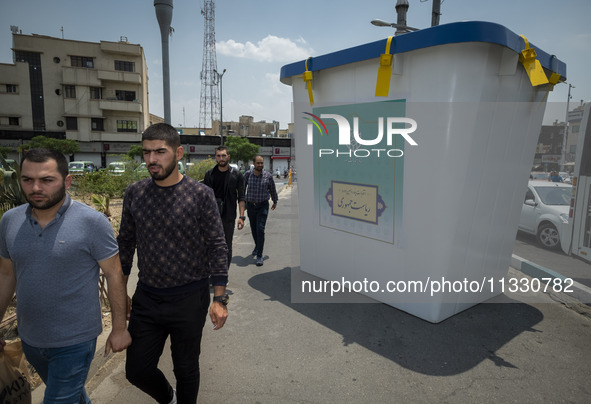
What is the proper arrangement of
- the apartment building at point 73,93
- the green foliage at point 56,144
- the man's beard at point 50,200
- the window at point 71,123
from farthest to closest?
the window at point 71,123 → the apartment building at point 73,93 → the green foliage at point 56,144 → the man's beard at point 50,200

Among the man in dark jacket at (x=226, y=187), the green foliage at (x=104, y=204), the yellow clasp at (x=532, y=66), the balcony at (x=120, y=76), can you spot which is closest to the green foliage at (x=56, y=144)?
the balcony at (x=120, y=76)

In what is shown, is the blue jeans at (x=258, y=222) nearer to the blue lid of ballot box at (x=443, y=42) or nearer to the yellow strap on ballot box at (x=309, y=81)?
the yellow strap on ballot box at (x=309, y=81)

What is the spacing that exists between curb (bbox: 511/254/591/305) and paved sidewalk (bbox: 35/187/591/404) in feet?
1.15

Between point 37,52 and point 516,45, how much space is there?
52978 mm

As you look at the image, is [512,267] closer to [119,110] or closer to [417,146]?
[417,146]

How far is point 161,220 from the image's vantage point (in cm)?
230

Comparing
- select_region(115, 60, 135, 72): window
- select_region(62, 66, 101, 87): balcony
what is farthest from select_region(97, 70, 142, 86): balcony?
select_region(115, 60, 135, 72): window

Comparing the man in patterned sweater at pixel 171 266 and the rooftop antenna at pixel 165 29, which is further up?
the rooftop antenna at pixel 165 29

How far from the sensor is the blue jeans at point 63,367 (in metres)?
1.91

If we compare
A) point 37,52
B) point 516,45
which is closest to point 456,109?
point 516,45

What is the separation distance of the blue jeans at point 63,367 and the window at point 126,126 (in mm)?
48688

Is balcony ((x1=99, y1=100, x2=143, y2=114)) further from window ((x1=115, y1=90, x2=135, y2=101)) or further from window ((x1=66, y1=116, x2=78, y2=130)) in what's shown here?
window ((x1=66, y1=116, x2=78, y2=130))

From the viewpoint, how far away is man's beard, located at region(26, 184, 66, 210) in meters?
1.91

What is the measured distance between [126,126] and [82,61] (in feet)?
29.5
